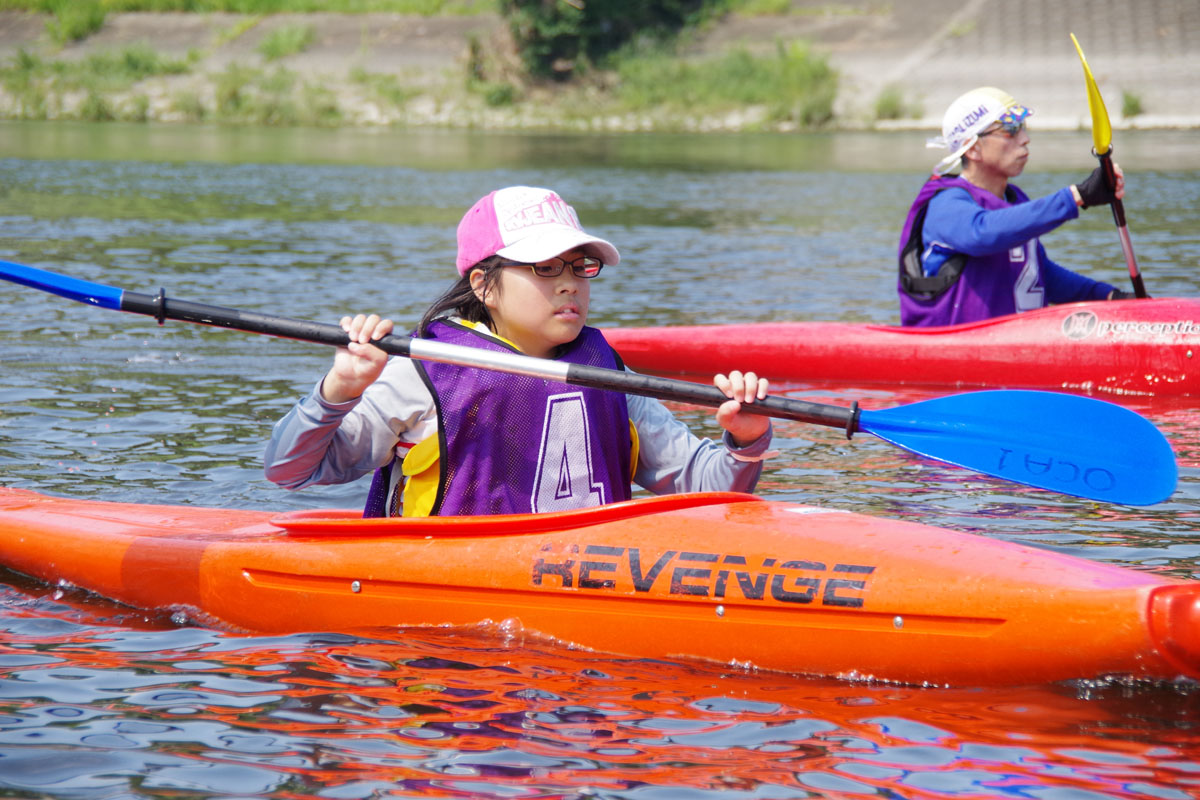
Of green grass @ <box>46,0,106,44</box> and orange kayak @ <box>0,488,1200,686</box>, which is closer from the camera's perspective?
orange kayak @ <box>0,488,1200,686</box>

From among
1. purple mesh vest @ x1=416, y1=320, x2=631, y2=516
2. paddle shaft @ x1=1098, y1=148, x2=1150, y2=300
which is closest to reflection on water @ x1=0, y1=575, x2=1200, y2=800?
purple mesh vest @ x1=416, y1=320, x2=631, y2=516

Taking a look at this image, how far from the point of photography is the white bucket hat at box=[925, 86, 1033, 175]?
6730mm

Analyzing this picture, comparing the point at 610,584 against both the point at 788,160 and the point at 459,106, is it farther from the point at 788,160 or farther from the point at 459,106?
the point at 459,106

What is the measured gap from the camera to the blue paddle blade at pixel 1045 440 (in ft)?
12.0

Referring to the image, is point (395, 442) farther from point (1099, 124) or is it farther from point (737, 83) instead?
point (737, 83)

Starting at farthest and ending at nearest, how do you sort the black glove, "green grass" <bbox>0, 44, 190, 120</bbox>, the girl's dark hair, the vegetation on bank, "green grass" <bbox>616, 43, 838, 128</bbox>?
"green grass" <bbox>0, 44, 190, 120</bbox> < the vegetation on bank < "green grass" <bbox>616, 43, 838, 128</bbox> < the black glove < the girl's dark hair

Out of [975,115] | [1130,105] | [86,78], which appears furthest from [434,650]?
[86,78]

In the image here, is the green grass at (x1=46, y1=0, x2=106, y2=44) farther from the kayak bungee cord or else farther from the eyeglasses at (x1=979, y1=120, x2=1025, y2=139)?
the kayak bungee cord

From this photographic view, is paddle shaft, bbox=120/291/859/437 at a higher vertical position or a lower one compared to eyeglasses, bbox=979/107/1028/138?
lower

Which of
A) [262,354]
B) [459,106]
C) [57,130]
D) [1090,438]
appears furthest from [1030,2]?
[1090,438]

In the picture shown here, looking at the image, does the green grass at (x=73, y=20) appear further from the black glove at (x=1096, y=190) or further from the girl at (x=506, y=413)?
the girl at (x=506, y=413)

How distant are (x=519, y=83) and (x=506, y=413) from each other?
3738cm

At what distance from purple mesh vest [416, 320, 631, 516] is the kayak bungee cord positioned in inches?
3.8

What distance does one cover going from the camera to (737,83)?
36281 mm
